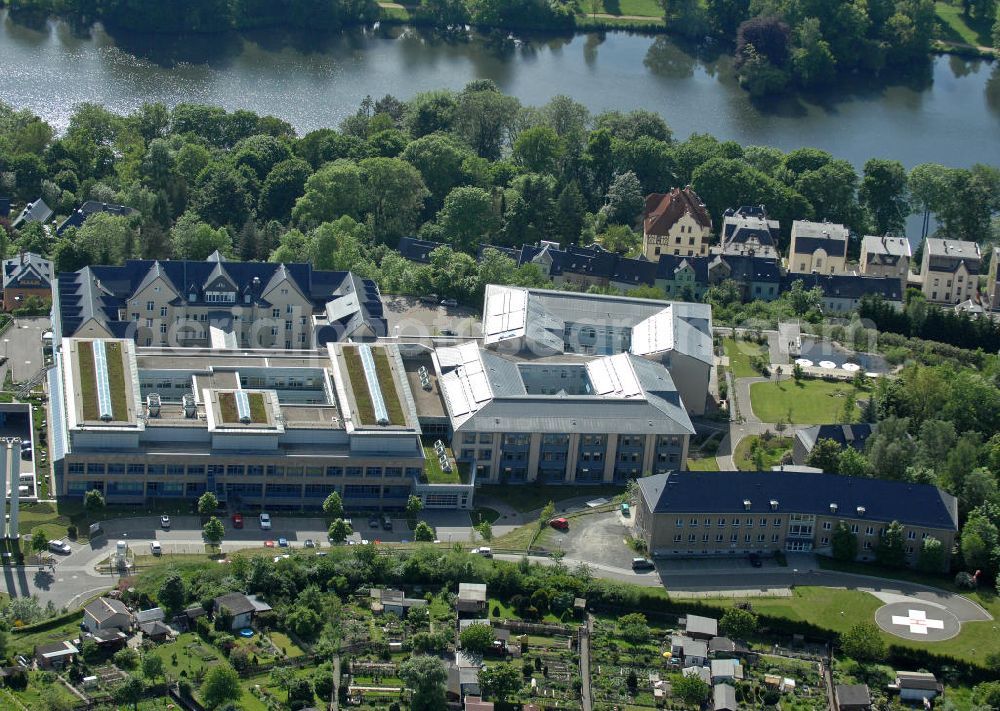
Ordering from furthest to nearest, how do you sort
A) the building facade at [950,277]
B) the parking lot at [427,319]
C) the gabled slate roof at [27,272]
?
the building facade at [950,277], the gabled slate roof at [27,272], the parking lot at [427,319]

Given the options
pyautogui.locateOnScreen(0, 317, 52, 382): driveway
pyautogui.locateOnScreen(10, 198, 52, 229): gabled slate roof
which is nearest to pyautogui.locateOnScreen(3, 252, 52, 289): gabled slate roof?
pyautogui.locateOnScreen(0, 317, 52, 382): driveway

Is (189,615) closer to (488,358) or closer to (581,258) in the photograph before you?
(488,358)

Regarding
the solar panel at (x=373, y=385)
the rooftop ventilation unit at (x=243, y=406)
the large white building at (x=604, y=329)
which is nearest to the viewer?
the rooftop ventilation unit at (x=243, y=406)

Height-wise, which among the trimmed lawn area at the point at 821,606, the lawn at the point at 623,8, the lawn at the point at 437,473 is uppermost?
the lawn at the point at 623,8

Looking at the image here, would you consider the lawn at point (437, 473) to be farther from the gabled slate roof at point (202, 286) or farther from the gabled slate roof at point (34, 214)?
the gabled slate roof at point (34, 214)

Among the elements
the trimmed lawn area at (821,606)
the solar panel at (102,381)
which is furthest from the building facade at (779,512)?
the solar panel at (102,381)

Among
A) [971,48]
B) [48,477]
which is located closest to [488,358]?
[48,477]
